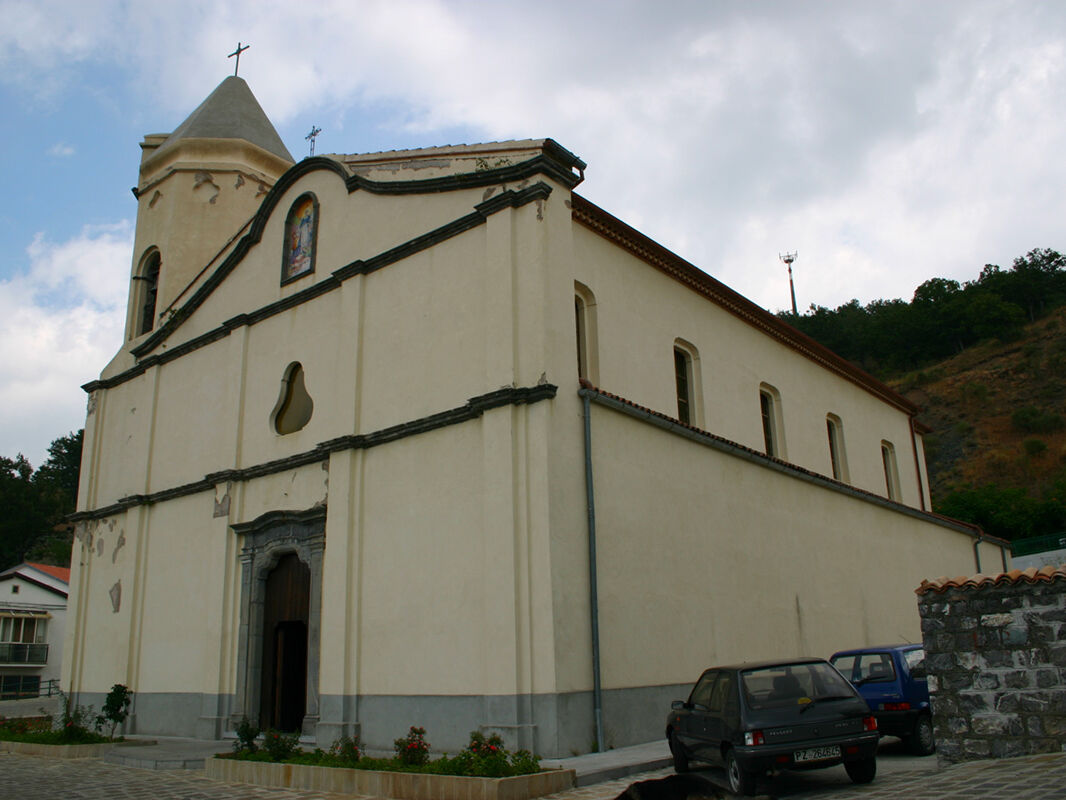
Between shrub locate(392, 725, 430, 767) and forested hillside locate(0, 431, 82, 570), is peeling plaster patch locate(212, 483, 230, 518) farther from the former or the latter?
forested hillside locate(0, 431, 82, 570)

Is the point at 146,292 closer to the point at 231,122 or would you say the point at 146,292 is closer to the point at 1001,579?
the point at 231,122

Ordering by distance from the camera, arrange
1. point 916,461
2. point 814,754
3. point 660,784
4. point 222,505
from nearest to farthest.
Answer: point 660,784 < point 814,754 < point 222,505 < point 916,461

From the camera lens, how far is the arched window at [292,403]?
1625 centimetres

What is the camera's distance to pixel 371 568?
13.5m

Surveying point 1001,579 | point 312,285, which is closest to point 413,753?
point 1001,579

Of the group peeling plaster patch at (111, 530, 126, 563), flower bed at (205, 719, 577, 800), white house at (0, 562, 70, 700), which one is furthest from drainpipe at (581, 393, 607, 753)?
white house at (0, 562, 70, 700)

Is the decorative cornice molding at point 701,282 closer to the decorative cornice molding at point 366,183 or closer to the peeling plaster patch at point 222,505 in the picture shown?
the decorative cornice molding at point 366,183

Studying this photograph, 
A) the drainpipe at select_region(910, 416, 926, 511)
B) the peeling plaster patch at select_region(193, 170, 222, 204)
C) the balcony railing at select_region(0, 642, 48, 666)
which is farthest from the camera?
the balcony railing at select_region(0, 642, 48, 666)

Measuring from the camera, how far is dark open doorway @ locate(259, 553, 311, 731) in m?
15.2

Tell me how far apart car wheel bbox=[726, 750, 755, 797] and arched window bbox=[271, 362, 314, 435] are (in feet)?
34.7

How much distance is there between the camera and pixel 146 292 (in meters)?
21.8

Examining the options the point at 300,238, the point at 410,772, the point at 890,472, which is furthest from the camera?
the point at 890,472

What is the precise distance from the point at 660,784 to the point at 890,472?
20.2m

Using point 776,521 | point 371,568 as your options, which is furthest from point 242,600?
point 776,521
